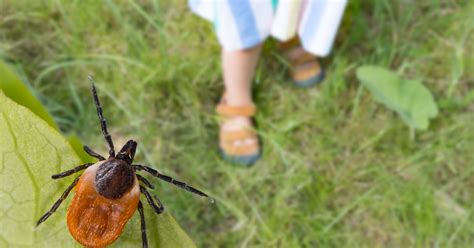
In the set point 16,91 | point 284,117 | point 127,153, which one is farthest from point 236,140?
point 16,91

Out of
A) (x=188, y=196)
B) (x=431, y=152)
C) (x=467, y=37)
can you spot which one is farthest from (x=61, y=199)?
(x=467, y=37)

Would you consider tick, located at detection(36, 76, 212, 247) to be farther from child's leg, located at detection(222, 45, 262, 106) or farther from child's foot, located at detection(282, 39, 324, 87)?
child's foot, located at detection(282, 39, 324, 87)

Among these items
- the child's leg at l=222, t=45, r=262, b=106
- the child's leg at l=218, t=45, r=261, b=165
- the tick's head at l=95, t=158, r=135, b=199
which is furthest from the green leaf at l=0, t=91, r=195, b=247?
the child's leg at l=218, t=45, r=261, b=165

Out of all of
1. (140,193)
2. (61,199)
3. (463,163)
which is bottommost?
(463,163)

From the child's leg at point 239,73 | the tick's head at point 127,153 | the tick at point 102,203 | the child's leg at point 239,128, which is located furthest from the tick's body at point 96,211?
the child's leg at point 239,128

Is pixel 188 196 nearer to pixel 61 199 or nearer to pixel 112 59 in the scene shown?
pixel 112 59

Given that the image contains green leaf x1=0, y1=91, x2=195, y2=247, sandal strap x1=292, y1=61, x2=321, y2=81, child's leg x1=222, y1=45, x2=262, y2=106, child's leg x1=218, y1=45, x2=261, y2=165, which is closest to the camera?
green leaf x1=0, y1=91, x2=195, y2=247
